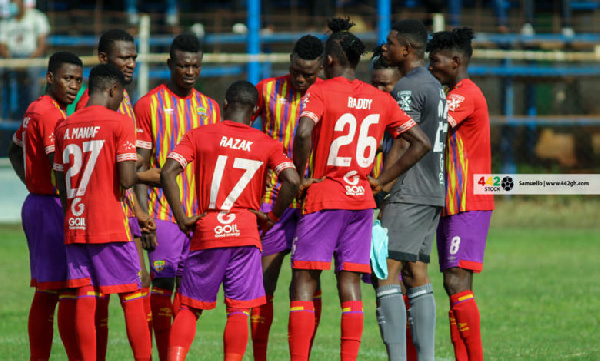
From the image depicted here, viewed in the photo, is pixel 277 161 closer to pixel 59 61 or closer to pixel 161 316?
pixel 161 316

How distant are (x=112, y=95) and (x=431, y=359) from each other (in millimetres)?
3032

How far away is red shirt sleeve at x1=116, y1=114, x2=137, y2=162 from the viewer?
684 cm

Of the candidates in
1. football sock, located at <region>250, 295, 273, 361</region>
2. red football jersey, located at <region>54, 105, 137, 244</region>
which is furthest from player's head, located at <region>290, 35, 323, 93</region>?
football sock, located at <region>250, 295, 273, 361</region>

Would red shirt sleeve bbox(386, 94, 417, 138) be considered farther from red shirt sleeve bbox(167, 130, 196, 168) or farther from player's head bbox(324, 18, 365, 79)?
red shirt sleeve bbox(167, 130, 196, 168)

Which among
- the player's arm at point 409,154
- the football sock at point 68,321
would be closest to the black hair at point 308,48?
the player's arm at point 409,154

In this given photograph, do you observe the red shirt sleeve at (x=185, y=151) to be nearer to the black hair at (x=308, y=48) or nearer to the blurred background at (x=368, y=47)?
the black hair at (x=308, y=48)

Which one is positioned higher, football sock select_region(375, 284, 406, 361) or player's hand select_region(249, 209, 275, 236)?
player's hand select_region(249, 209, 275, 236)

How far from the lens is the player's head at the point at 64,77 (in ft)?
24.7

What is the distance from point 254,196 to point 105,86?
134 cm

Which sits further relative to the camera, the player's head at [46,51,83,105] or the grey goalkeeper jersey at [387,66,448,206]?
the player's head at [46,51,83,105]

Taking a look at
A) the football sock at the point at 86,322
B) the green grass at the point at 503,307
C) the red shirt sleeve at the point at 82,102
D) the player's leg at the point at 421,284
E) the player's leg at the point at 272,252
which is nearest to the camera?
the football sock at the point at 86,322

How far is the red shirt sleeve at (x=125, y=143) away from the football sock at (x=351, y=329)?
188 cm

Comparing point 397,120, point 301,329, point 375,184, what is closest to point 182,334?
point 301,329

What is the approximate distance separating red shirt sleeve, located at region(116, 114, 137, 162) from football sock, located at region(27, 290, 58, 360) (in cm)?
147
